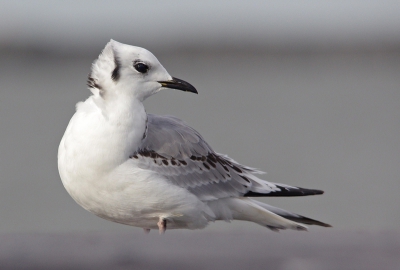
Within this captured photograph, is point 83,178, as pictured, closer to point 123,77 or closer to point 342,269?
point 123,77

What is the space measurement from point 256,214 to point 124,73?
Result: 1.39m

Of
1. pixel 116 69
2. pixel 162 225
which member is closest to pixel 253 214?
pixel 162 225

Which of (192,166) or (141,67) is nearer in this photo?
(141,67)

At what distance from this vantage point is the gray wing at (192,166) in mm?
4473

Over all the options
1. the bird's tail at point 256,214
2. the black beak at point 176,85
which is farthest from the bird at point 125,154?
the bird's tail at point 256,214

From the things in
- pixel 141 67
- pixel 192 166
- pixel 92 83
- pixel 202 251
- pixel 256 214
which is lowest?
pixel 202 251

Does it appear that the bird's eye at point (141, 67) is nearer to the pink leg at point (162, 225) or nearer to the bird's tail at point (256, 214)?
the pink leg at point (162, 225)

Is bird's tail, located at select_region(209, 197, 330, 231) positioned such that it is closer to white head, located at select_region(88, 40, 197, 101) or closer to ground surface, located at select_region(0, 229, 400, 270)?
ground surface, located at select_region(0, 229, 400, 270)

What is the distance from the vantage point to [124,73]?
13.2ft

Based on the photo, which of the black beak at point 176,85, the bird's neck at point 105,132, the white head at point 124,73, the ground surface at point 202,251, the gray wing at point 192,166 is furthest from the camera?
the gray wing at point 192,166

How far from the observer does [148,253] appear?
3369 millimetres

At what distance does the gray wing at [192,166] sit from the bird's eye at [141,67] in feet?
1.53

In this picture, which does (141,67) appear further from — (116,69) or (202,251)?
(202,251)

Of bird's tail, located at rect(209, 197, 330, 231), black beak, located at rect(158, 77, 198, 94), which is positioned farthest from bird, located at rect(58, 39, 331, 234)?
bird's tail, located at rect(209, 197, 330, 231)
